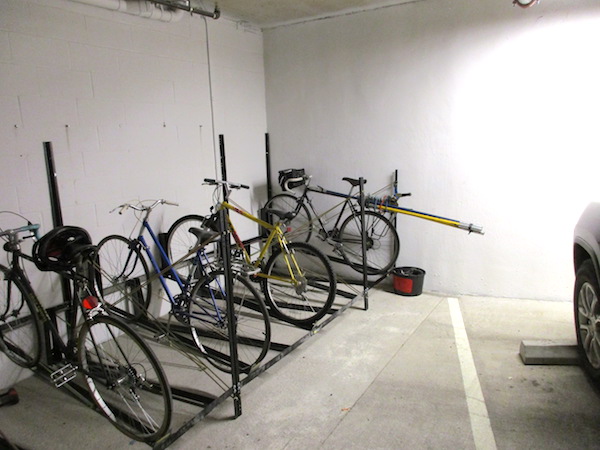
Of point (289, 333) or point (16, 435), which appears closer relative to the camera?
point (16, 435)

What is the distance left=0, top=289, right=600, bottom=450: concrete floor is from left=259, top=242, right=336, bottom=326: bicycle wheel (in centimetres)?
28

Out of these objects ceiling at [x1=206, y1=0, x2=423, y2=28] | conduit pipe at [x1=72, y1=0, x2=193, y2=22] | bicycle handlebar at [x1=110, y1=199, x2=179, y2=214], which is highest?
ceiling at [x1=206, y1=0, x2=423, y2=28]

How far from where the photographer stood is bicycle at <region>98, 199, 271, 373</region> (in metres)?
2.91

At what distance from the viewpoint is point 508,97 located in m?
3.54

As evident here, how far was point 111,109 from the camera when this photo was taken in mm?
3227

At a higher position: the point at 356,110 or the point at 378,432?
the point at 356,110

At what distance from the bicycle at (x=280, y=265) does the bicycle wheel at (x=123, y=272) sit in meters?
0.32

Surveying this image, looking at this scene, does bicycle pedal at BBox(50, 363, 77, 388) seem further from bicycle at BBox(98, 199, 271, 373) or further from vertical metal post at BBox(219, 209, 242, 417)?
vertical metal post at BBox(219, 209, 242, 417)

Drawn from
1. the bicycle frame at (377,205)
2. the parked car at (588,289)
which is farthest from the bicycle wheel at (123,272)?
the parked car at (588,289)

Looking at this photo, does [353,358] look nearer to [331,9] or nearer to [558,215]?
[558,215]

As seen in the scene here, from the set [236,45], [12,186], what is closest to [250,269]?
[12,186]

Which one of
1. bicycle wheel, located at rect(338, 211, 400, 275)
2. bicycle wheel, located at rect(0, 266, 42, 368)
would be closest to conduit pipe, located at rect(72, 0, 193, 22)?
bicycle wheel, located at rect(0, 266, 42, 368)

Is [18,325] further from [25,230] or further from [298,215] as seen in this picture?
[298,215]

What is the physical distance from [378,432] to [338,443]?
222 millimetres
